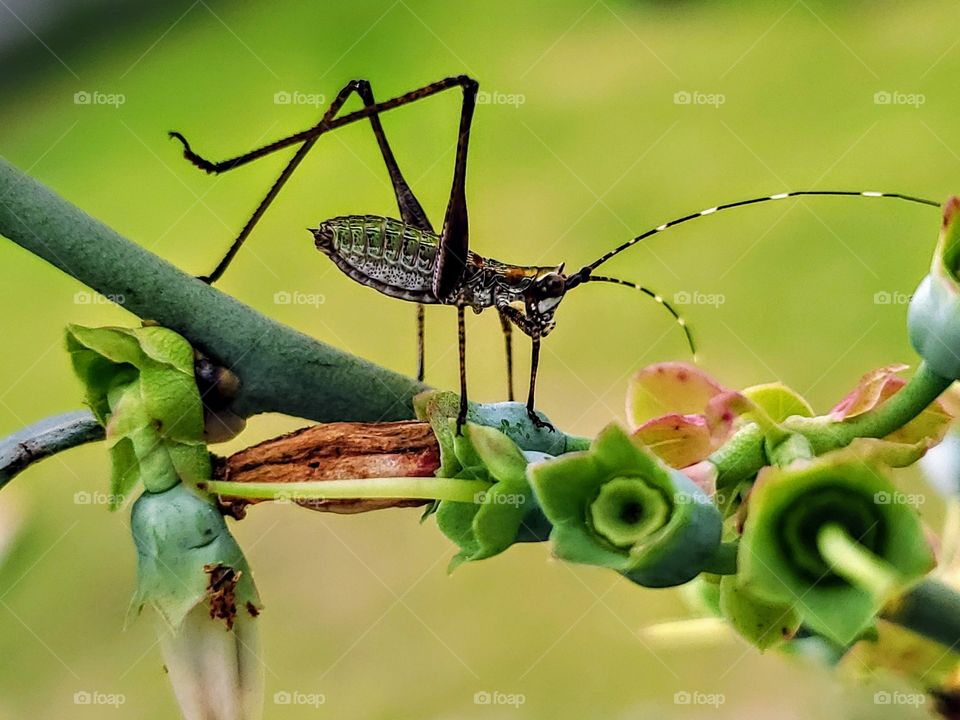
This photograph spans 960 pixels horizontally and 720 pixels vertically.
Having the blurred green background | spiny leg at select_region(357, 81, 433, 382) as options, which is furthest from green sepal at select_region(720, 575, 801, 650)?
the blurred green background

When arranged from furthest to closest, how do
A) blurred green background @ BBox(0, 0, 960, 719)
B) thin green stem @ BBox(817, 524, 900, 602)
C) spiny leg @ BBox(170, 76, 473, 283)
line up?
blurred green background @ BBox(0, 0, 960, 719) → spiny leg @ BBox(170, 76, 473, 283) → thin green stem @ BBox(817, 524, 900, 602)

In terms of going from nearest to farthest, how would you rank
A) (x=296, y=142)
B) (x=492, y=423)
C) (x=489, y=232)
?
(x=492, y=423)
(x=296, y=142)
(x=489, y=232)

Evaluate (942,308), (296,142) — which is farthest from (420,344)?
(942,308)

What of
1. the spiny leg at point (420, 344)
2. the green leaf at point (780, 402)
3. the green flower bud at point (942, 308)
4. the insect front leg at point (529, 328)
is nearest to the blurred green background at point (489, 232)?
the spiny leg at point (420, 344)

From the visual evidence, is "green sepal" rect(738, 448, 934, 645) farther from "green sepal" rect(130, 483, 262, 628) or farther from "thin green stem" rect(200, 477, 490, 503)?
"green sepal" rect(130, 483, 262, 628)

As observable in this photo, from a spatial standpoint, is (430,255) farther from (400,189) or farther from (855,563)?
(855,563)

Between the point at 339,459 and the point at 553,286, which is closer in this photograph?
the point at 339,459

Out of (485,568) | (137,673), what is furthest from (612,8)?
(137,673)
